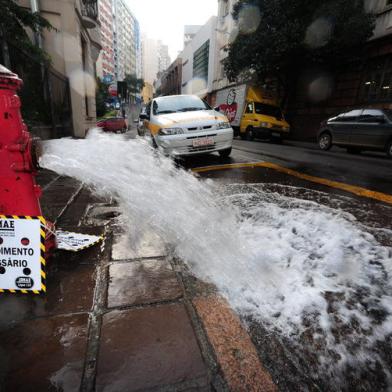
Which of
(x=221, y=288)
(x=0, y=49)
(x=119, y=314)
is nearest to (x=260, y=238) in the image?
(x=221, y=288)

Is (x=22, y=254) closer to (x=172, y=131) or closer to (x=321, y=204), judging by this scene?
(x=321, y=204)

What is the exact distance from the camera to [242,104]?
17250 mm

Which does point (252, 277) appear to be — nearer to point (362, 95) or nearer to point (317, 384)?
point (317, 384)

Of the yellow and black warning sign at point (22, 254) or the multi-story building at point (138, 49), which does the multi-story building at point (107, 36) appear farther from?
the yellow and black warning sign at point (22, 254)

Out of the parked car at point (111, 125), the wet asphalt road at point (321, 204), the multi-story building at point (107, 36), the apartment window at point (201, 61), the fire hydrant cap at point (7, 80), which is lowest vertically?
the parked car at point (111, 125)

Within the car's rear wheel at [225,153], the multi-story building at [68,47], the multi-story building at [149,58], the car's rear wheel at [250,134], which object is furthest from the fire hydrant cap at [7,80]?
the multi-story building at [149,58]

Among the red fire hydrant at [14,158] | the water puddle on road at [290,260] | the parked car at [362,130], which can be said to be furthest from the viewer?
the parked car at [362,130]

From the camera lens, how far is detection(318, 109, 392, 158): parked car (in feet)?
30.9

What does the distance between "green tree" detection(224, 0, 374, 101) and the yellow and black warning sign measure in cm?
1724

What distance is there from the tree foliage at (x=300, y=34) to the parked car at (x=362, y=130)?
21.0 ft

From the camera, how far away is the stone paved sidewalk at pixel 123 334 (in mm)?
1250

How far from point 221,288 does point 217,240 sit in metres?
0.67

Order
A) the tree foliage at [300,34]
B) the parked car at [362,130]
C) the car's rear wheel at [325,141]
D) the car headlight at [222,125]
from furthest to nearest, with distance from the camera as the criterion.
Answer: the tree foliage at [300,34] < the car's rear wheel at [325,141] < the parked car at [362,130] < the car headlight at [222,125]

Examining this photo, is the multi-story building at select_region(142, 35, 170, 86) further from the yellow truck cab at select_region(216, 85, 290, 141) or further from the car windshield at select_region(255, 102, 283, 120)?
the car windshield at select_region(255, 102, 283, 120)
